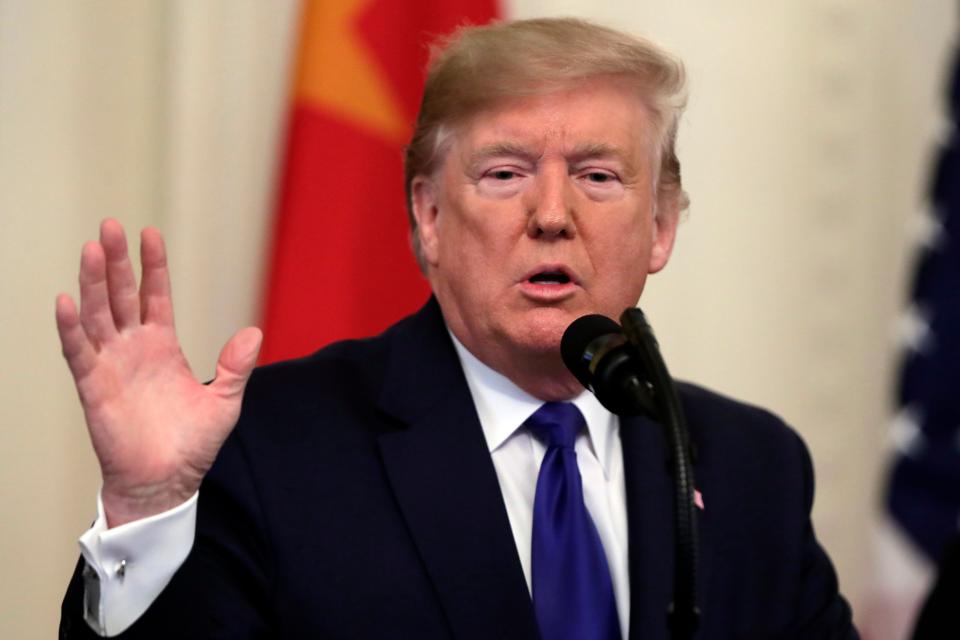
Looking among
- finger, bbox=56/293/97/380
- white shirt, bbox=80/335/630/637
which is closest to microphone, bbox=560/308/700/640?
white shirt, bbox=80/335/630/637

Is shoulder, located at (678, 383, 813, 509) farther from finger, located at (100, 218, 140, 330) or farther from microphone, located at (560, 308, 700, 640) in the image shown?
finger, located at (100, 218, 140, 330)

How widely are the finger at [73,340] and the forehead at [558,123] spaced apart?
2.39ft

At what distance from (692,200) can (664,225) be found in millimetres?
1075

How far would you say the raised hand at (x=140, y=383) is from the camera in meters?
1.62

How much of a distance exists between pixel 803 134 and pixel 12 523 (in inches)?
82.2

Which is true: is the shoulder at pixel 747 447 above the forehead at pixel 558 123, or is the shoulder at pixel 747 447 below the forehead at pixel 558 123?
below

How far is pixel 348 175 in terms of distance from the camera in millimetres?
2934

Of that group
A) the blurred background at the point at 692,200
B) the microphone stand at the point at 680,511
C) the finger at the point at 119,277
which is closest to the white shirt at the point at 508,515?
the finger at the point at 119,277

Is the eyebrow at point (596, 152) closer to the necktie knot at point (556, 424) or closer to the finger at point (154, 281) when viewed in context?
the necktie knot at point (556, 424)

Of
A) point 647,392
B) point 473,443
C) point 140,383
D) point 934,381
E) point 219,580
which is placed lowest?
point 934,381

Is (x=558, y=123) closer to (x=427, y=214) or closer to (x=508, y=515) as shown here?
(x=427, y=214)

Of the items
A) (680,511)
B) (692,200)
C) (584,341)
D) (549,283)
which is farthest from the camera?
(692,200)

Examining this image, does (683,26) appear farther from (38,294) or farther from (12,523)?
(12,523)

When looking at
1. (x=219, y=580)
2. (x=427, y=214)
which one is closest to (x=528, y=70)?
(x=427, y=214)
